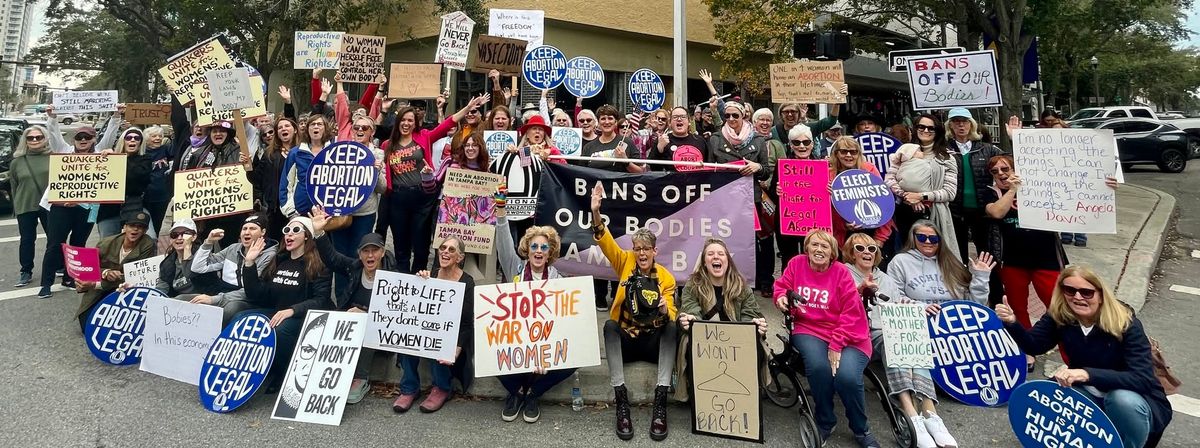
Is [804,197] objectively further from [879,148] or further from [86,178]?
[86,178]

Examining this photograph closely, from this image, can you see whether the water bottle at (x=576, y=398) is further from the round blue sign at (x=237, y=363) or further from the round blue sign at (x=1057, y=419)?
the round blue sign at (x=1057, y=419)

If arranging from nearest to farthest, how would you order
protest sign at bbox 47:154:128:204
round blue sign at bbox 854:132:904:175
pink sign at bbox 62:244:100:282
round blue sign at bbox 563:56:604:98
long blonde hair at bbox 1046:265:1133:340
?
1. long blonde hair at bbox 1046:265:1133:340
2. pink sign at bbox 62:244:100:282
3. round blue sign at bbox 854:132:904:175
4. protest sign at bbox 47:154:128:204
5. round blue sign at bbox 563:56:604:98

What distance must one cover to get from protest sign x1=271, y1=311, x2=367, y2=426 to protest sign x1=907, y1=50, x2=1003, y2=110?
202 inches

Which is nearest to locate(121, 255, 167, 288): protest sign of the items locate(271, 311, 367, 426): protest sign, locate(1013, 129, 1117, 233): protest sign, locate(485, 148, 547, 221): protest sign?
locate(271, 311, 367, 426): protest sign

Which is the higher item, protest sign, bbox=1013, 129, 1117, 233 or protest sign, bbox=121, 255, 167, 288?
protest sign, bbox=1013, 129, 1117, 233

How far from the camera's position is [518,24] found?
9.15 metres

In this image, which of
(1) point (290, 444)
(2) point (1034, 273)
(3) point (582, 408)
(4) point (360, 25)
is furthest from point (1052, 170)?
(4) point (360, 25)

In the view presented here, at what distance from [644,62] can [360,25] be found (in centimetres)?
825

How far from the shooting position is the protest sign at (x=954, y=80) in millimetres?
5754

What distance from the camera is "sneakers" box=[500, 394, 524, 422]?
4.08 metres

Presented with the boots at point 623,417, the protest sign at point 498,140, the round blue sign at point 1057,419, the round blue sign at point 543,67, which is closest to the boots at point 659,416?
the boots at point 623,417

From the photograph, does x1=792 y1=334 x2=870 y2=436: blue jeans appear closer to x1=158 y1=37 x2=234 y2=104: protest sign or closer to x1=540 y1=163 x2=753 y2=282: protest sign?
x1=540 y1=163 x2=753 y2=282: protest sign

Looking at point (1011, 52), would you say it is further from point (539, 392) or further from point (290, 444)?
point (290, 444)

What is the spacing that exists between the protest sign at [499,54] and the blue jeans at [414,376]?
4.38m
